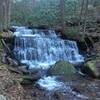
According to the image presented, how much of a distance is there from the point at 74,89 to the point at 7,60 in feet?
17.4

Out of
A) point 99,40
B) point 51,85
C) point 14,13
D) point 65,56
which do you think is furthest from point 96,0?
point 51,85

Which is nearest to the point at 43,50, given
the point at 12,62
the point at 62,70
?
the point at 12,62

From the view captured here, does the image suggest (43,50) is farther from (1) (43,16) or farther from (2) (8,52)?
(1) (43,16)

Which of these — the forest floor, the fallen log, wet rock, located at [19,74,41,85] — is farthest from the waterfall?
the forest floor

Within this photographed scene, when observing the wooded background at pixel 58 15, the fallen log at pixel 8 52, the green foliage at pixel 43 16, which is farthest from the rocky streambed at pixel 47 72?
the green foliage at pixel 43 16

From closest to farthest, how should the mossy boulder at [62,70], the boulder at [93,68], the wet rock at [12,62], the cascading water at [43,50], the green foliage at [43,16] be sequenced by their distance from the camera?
the boulder at [93,68] → the mossy boulder at [62,70] → the wet rock at [12,62] → the cascading water at [43,50] → the green foliage at [43,16]

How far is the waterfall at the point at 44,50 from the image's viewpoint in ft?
64.0

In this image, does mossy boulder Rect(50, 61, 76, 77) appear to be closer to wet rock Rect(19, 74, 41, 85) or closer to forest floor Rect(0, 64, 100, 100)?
forest floor Rect(0, 64, 100, 100)

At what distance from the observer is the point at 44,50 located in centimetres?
2056

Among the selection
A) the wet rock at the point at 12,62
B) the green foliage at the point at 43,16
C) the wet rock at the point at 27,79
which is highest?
the wet rock at the point at 27,79

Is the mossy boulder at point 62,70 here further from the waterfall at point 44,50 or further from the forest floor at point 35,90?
the waterfall at point 44,50

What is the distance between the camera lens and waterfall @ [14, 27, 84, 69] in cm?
1952

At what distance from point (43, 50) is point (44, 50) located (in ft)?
0.25

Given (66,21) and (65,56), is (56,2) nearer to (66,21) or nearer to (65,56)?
(66,21)
